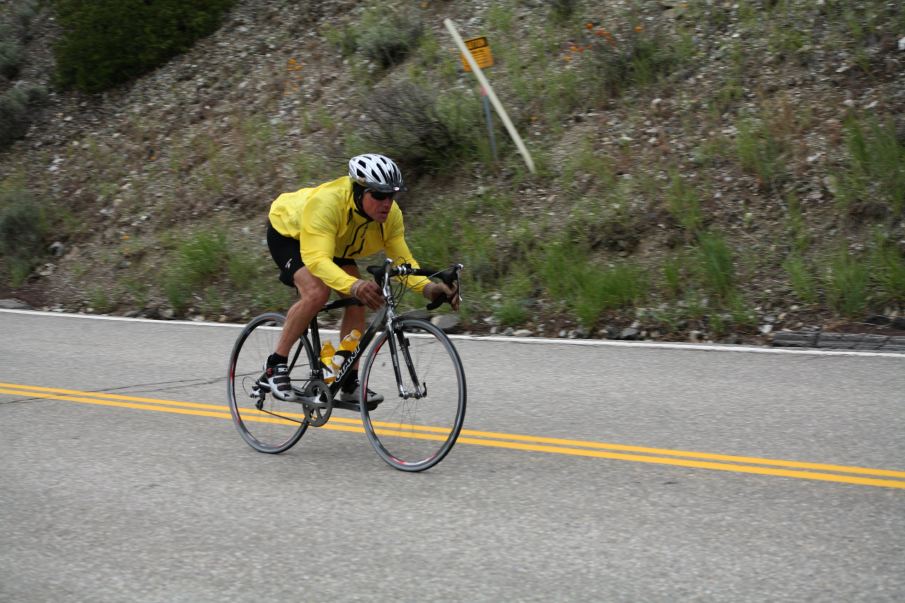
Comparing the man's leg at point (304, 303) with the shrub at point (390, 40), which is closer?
the man's leg at point (304, 303)

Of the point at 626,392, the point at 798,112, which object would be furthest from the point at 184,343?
the point at 798,112

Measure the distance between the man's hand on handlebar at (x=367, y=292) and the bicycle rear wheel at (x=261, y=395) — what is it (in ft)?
2.98

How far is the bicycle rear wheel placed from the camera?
682 cm

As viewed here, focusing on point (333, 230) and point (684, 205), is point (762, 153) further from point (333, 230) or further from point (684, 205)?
point (333, 230)

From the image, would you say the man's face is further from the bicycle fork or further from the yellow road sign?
the yellow road sign

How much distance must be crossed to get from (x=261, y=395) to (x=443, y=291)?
1663mm

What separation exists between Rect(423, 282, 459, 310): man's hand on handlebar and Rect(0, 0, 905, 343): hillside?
4.79 meters

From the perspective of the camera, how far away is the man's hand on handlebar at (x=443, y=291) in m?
6.08

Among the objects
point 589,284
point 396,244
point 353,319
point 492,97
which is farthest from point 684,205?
point 353,319

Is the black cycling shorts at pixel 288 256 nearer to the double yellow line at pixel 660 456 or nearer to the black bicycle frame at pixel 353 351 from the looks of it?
the black bicycle frame at pixel 353 351

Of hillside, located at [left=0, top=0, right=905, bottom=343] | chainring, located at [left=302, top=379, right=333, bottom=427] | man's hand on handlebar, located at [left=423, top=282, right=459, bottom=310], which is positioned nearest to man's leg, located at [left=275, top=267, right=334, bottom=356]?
chainring, located at [left=302, top=379, right=333, bottom=427]

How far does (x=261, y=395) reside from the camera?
22.7 ft

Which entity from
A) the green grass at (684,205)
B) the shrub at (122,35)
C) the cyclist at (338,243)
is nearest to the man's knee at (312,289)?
the cyclist at (338,243)

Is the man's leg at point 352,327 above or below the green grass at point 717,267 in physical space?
above
